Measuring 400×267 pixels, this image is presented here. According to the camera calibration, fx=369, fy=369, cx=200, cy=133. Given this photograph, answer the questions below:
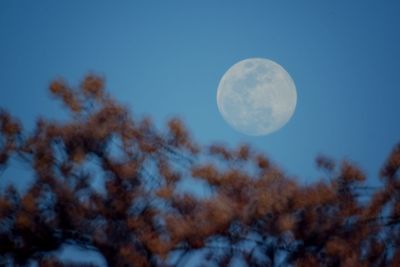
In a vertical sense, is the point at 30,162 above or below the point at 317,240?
above

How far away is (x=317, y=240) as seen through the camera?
3955 mm

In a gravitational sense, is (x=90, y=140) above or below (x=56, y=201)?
above

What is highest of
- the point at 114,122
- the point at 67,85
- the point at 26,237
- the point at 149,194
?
the point at 67,85

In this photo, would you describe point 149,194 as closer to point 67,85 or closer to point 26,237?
point 26,237

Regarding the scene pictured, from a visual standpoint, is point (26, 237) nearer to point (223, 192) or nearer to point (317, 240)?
point (223, 192)

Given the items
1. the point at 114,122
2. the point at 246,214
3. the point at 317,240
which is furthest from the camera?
the point at 114,122

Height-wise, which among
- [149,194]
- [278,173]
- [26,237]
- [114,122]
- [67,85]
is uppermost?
[67,85]

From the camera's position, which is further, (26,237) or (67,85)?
(67,85)

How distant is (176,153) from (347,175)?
1965 mm

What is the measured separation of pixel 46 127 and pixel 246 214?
243cm

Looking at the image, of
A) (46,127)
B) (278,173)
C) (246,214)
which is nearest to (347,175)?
(278,173)

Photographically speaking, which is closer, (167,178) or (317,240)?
(317,240)

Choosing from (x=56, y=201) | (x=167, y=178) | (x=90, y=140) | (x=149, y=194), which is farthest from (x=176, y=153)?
(x=56, y=201)

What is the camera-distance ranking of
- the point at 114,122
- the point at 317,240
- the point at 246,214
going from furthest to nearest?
the point at 114,122 → the point at 317,240 → the point at 246,214
